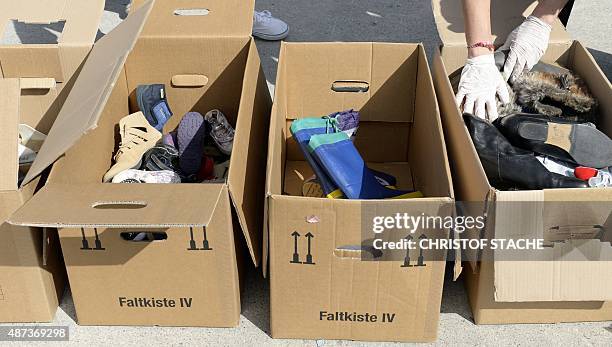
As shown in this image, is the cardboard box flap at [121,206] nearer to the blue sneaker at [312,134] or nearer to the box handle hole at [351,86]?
the blue sneaker at [312,134]

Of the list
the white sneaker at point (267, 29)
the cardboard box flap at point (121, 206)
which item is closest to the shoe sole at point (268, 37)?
the white sneaker at point (267, 29)

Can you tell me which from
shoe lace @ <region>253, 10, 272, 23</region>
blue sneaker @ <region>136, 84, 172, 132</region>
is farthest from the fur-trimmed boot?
shoe lace @ <region>253, 10, 272, 23</region>

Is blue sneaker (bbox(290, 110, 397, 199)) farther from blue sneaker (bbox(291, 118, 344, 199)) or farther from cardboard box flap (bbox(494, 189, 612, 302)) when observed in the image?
cardboard box flap (bbox(494, 189, 612, 302))

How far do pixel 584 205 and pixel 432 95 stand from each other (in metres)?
0.51

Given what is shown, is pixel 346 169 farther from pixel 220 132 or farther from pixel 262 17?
pixel 262 17

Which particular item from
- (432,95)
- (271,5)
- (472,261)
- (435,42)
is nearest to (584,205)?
(472,261)

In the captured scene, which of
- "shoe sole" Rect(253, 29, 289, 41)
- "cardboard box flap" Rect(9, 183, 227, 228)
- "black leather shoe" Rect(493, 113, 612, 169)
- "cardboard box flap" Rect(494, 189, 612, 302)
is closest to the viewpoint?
"cardboard box flap" Rect(9, 183, 227, 228)

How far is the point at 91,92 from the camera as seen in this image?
1474 millimetres

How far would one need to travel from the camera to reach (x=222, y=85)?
2010 mm

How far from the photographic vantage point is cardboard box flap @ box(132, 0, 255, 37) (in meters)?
1.91

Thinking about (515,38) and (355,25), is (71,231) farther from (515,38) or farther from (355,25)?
(355,25)

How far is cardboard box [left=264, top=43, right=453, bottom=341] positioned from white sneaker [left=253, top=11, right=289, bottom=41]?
Result: 3.30 feet

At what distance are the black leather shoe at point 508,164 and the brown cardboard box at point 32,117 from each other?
108cm

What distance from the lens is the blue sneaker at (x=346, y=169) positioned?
169cm
